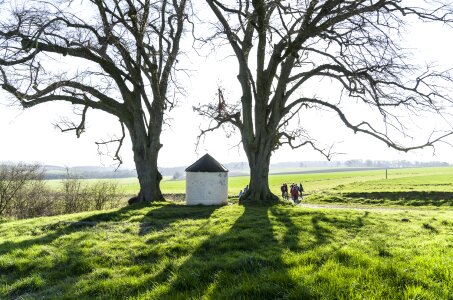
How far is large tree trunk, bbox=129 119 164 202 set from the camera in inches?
790

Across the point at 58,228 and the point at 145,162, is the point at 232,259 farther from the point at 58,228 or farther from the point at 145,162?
the point at 145,162

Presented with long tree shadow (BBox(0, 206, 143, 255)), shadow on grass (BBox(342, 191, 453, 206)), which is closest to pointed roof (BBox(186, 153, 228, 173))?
long tree shadow (BBox(0, 206, 143, 255))

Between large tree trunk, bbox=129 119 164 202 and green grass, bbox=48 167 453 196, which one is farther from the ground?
large tree trunk, bbox=129 119 164 202

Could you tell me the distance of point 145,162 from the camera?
66.1 feet

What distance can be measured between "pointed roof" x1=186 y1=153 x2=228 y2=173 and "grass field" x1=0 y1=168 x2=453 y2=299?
709cm

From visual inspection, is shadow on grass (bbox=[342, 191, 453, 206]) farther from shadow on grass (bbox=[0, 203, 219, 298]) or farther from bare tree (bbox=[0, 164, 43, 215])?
bare tree (bbox=[0, 164, 43, 215])

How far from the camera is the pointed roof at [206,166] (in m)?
20.0

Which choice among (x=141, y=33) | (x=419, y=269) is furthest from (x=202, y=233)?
(x=141, y=33)

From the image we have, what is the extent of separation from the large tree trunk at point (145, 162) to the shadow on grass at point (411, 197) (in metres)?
18.0

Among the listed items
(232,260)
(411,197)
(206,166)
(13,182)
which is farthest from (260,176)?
(13,182)

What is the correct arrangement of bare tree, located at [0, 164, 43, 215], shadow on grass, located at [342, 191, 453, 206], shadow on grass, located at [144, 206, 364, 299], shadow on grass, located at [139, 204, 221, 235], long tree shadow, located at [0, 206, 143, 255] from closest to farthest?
shadow on grass, located at [144, 206, 364, 299]
long tree shadow, located at [0, 206, 143, 255]
shadow on grass, located at [139, 204, 221, 235]
bare tree, located at [0, 164, 43, 215]
shadow on grass, located at [342, 191, 453, 206]

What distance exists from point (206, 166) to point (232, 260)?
13.7 meters

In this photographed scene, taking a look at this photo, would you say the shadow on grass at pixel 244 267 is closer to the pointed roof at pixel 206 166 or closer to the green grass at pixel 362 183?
the pointed roof at pixel 206 166

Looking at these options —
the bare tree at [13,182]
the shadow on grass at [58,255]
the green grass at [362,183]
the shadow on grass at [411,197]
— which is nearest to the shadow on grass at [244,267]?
the shadow on grass at [58,255]
